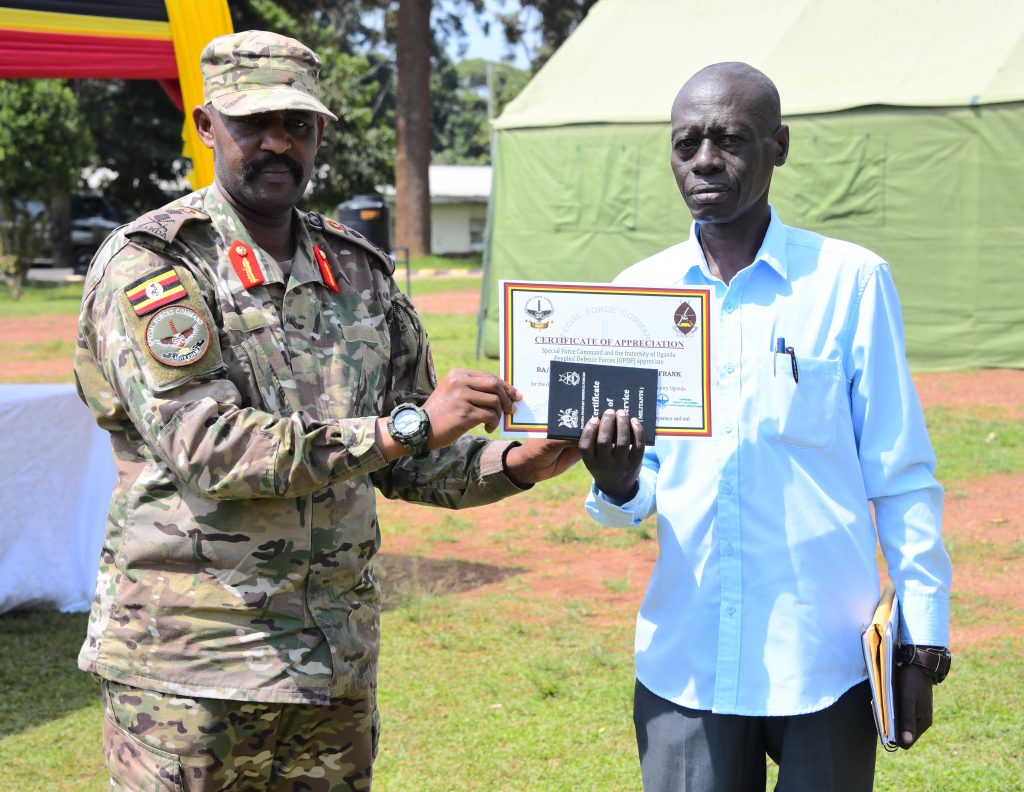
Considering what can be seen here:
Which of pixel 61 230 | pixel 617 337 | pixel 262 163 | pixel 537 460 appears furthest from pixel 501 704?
pixel 61 230

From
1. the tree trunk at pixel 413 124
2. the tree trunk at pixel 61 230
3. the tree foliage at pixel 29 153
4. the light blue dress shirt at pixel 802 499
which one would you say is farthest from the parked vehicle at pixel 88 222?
the light blue dress shirt at pixel 802 499

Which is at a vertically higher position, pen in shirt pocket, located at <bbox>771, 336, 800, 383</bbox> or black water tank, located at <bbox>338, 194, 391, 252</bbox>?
pen in shirt pocket, located at <bbox>771, 336, 800, 383</bbox>

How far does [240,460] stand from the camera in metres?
2.35

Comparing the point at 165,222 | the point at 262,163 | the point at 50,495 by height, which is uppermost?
the point at 262,163

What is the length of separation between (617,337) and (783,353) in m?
0.32

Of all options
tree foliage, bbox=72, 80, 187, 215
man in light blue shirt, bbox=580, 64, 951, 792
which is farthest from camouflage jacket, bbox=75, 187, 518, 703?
tree foliage, bbox=72, 80, 187, 215

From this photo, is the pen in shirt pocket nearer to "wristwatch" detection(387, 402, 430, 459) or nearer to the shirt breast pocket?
the shirt breast pocket

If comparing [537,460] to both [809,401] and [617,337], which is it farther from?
[809,401]

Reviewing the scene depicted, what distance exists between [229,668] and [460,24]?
40813mm

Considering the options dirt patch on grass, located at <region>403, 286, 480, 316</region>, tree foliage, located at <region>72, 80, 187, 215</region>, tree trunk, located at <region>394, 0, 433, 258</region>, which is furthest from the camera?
tree foliage, located at <region>72, 80, 187, 215</region>

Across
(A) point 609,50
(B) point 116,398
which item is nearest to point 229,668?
(B) point 116,398

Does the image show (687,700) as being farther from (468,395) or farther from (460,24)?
(460,24)

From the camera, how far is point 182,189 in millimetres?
36406

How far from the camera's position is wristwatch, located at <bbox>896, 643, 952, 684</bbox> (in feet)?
8.23
